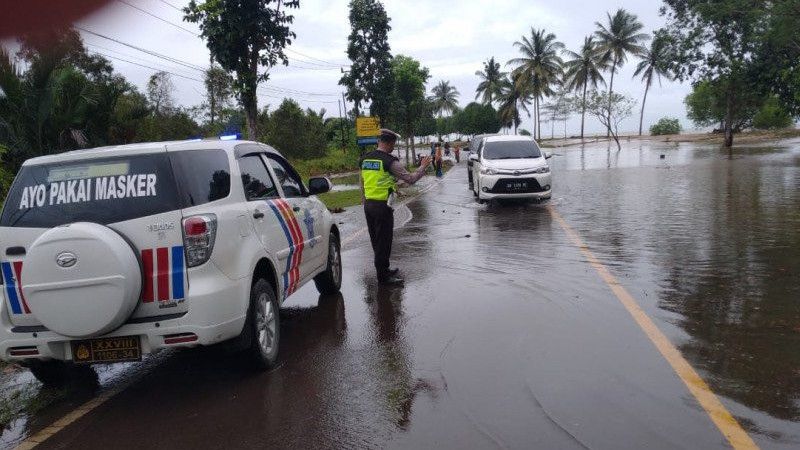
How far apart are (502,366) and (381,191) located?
11.5 feet

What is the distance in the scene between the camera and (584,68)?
76500mm

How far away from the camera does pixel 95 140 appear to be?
1648 cm

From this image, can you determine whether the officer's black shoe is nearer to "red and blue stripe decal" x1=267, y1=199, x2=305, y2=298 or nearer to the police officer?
the police officer

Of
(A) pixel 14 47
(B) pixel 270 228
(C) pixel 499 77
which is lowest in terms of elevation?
(B) pixel 270 228

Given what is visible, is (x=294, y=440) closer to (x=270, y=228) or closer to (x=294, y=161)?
(x=270, y=228)

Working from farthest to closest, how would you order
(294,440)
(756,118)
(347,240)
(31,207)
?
1. (756,118)
2. (347,240)
3. (31,207)
4. (294,440)

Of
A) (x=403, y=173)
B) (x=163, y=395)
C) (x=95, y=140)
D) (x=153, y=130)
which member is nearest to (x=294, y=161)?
(x=153, y=130)

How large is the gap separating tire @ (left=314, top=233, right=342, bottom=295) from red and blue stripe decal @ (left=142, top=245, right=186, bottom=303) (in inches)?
124

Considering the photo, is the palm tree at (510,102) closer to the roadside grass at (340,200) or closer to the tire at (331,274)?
the roadside grass at (340,200)

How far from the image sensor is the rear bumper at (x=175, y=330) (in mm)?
4371

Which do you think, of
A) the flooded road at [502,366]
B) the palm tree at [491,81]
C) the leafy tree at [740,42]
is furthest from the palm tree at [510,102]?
the flooded road at [502,366]

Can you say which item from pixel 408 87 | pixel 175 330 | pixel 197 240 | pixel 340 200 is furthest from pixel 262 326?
pixel 408 87

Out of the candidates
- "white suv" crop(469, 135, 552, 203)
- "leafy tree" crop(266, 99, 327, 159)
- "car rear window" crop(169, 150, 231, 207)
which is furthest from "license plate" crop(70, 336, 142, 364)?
"leafy tree" crop(266, 99, 327, 159)

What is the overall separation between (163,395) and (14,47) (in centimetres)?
409
